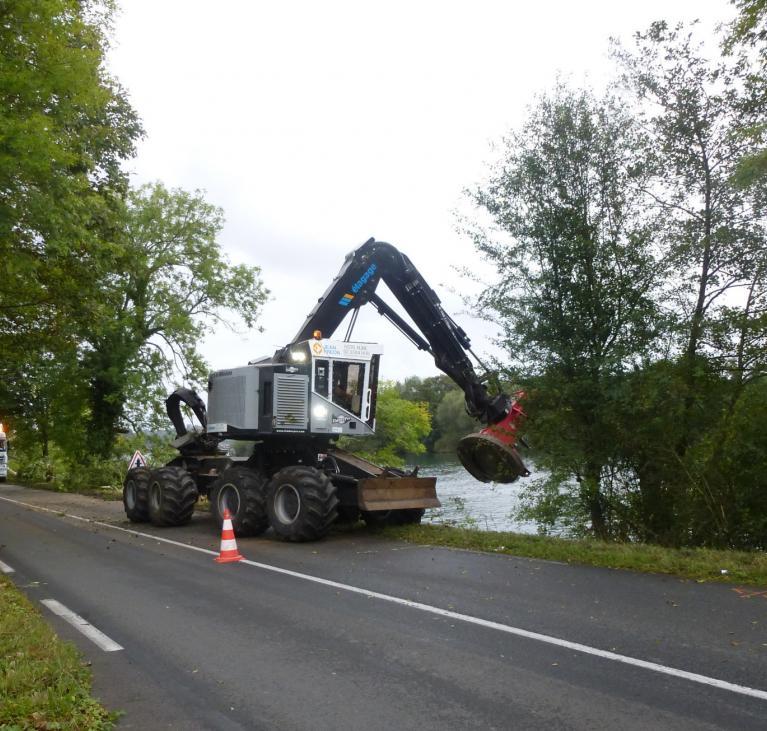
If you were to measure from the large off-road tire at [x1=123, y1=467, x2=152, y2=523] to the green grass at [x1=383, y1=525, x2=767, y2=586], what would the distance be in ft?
21.0

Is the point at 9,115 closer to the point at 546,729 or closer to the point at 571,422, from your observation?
the point at 571,422

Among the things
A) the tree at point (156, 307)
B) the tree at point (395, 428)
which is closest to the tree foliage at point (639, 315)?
the tree at point (156, 307)

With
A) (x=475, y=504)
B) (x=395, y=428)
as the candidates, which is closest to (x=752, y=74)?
(x=475, y=504)

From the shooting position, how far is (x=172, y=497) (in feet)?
48.9

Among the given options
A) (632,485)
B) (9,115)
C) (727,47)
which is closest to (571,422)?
(632,485)

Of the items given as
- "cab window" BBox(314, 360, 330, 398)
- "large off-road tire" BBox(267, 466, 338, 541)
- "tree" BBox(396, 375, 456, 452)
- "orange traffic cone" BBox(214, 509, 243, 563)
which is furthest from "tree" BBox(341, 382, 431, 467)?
"orange traffic cone" BBox(214, 509, 243, 563)

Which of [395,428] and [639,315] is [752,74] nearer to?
[639,315]

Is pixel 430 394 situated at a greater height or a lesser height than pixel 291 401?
greater

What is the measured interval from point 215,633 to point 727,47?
11.1m

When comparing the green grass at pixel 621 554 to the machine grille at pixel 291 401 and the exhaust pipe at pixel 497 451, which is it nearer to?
the exhaust pipe at pixel 497 451

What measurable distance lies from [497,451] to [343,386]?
3316 millimetres

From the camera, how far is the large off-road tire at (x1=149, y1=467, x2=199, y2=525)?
14.9 meters

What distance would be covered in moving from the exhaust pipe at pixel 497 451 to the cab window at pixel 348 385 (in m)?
2.38

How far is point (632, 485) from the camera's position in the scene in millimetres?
12000
